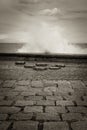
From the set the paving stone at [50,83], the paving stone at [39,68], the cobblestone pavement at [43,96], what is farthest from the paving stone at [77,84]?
the paving stone at [39,68]

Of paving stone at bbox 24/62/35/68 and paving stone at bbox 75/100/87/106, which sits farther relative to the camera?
paving stone at bbox 24/62/35/68

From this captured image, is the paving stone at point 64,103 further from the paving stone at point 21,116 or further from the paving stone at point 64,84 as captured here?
the paving stone at point 64,84

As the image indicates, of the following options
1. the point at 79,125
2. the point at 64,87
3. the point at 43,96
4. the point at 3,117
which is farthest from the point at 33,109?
the point at 64,87

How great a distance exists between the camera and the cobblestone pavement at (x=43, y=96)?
2.87m

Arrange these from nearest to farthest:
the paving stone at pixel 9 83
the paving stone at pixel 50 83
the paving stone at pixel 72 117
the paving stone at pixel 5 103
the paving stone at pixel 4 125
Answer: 1. the paving stone at pixel 4 125
2. the paving stone at pixel 72 117
3. the paving stone at pixel 5 103
4. the paving stone at pixel 9 83
5. the paving stone at pixel 50 83

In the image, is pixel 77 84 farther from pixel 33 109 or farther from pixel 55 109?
pixel 33 109

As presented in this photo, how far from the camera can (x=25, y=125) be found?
2.77 m

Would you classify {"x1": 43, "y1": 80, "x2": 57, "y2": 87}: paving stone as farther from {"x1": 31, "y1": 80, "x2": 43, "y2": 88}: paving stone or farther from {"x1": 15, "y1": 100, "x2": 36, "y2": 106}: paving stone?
{"x1": 15, "y1": 100, "x2": 36, "y2": 106}: paving stone

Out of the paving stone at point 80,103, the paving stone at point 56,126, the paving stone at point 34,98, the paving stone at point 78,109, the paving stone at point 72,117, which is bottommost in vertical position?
the paving stone at point 56,126

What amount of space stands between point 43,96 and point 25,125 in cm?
138

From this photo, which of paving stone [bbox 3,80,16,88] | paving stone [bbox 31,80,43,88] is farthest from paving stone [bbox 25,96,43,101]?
paving stone [bbox 3,80,16,88]

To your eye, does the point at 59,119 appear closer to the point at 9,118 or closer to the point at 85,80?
the point at 9,118

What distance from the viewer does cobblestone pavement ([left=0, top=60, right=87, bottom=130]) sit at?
9.41ft

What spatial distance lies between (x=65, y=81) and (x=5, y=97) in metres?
1.88
